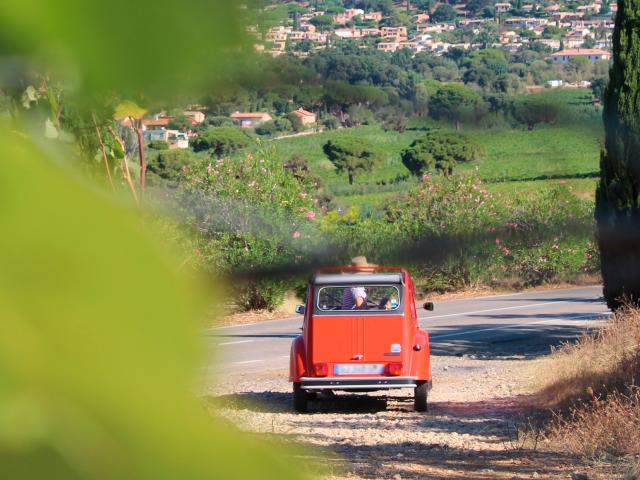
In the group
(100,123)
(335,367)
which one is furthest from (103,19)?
(335,367)

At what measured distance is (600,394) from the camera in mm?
8125

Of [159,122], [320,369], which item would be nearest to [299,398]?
[320,369]

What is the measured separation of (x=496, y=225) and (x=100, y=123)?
2.24ft

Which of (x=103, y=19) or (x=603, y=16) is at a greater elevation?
(x=103, y=19)

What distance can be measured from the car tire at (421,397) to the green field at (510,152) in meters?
9.11

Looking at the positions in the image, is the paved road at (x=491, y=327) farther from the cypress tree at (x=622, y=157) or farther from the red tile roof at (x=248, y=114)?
the red tile roof at (x=248, y=114)

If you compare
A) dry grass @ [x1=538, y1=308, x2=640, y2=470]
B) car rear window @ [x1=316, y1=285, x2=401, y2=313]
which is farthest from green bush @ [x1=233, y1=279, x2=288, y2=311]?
car rear window @ [x1=316, y1=285, x2=401, y2=313]

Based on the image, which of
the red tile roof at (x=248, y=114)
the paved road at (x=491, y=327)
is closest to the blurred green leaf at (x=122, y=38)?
the red tile roof at (x=248, y=114)

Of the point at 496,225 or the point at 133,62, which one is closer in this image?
the point at 133,62

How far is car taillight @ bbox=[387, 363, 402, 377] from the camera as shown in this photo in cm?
1005

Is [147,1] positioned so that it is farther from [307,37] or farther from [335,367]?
[335,367]

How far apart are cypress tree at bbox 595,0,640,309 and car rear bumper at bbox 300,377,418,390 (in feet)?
24.8

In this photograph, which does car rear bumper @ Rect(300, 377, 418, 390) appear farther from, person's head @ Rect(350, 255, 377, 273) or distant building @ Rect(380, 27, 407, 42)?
distant building @ Rect(380, 27, 407, 42)

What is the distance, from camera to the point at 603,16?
5.25ft
